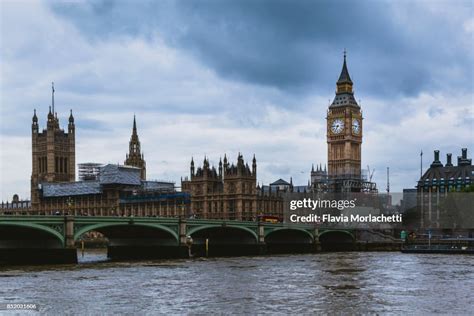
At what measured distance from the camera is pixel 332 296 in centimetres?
4738

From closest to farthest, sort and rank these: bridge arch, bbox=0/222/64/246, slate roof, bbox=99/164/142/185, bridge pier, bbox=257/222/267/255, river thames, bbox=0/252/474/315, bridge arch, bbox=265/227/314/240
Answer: river thames, bbox=0/252/474/315 → bridge arch, bbox=0/222/64/246 → bridge pier, bbox=257/222/267/255 → bridge arch, bbox=265/227/314/240 → slate roof, bbox=99/164/142/185

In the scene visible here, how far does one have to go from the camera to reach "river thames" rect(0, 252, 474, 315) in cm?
4203

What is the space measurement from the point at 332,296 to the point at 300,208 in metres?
122

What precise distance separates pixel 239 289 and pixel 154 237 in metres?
43.8

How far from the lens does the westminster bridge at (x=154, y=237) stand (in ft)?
247

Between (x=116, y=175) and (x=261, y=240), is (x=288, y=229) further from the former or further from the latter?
(x=116, y=175)

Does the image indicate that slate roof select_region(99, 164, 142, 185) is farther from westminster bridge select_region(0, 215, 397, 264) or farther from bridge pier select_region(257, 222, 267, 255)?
bridge pier select_region(257, 222, 267, 255)

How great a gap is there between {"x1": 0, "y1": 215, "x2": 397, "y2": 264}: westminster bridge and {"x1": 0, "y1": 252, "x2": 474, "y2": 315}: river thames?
499 cm

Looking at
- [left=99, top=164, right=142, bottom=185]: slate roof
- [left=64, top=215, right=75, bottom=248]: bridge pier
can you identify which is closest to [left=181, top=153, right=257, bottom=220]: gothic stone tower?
[left=99, top=164, right=142, bottom=185]: slate roof

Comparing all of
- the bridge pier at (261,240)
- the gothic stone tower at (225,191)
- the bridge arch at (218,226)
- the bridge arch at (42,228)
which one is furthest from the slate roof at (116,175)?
the bridge arch at (42,228)

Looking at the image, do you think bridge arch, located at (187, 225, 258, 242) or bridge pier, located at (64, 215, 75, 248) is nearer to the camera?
bridge pier, located at (64, 215, 75, 248)

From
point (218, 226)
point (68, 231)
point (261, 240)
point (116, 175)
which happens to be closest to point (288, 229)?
point (261, 240)

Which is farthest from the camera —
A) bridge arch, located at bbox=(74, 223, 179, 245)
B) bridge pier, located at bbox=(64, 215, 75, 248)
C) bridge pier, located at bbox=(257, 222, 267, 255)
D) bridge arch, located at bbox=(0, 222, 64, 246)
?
bridge pier, located at bbox=(257, 222, 267, 255)

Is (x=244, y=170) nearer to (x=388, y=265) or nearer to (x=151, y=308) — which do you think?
(x=388, y=265)
